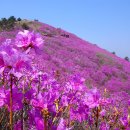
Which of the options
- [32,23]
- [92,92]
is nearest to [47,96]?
[92,92]

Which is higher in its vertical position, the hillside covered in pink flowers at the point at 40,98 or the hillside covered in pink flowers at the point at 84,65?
the hillside covered in pink flowers at the point at 84,65

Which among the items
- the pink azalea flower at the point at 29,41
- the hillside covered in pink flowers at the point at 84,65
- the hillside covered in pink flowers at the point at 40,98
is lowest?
the hillside covered in pink flowers at the point at 40,98

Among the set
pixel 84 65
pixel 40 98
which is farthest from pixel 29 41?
pixel 84 65

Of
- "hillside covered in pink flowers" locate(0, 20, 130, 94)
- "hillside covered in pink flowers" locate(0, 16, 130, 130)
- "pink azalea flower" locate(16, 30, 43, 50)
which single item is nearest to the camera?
"hillside covered in pink flowers" locate(0, 16, 130, 130)

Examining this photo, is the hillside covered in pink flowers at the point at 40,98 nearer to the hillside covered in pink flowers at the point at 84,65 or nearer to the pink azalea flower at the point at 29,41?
the pink azalea flower at the point at 29,41

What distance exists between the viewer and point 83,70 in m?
20.8

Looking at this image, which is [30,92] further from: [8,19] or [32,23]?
[32,23]

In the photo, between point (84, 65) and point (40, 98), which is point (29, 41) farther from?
point (84, 65)

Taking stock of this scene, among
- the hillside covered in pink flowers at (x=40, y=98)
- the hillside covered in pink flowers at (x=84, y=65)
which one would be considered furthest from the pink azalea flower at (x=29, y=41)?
the hillside covered in pink flowers at (x=84, y=65)

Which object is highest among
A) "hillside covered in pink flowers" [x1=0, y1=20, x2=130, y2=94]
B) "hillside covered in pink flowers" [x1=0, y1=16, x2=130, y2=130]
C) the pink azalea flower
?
"hillside covered in pink flowers" [x1=0, y1=20, x2=130, y2=94]

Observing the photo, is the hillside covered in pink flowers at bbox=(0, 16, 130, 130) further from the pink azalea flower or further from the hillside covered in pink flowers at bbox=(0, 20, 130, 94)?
the hillside covered in pink flowers at bbox=(0, 20, 130, 94)

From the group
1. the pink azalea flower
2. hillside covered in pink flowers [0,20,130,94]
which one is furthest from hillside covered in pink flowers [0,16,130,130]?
hillside covered in pink flowers [0,20,130,94]

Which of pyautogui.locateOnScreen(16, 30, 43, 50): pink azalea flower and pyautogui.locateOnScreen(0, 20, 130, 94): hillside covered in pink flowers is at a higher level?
pyautogui.locateOnScreen(0, 20, 130, 94): hillside covered in pink flowers

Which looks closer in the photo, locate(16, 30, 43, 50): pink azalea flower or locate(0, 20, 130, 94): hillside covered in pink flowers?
locate(16, 30, 43, 50): pink azalea flower
